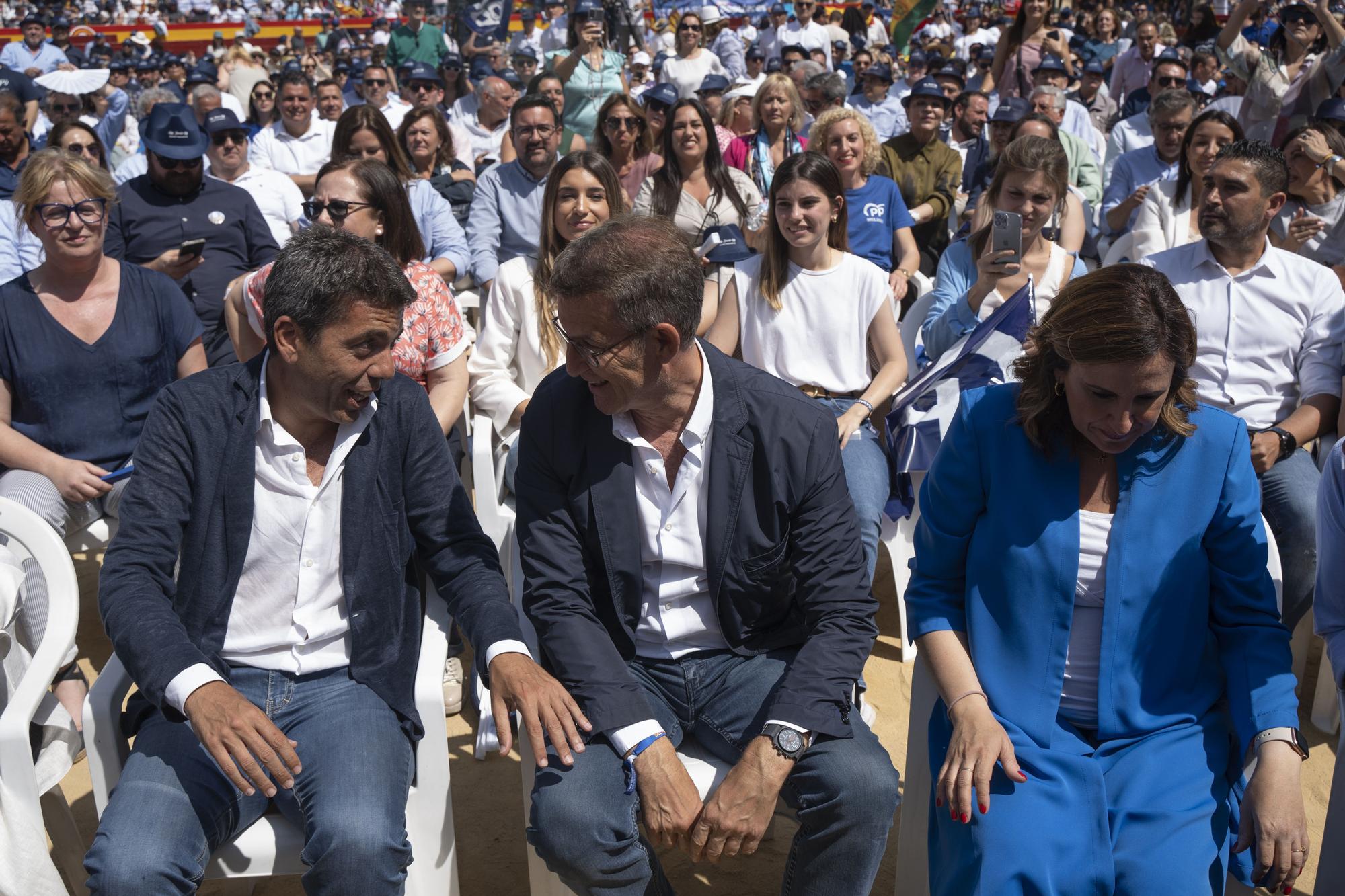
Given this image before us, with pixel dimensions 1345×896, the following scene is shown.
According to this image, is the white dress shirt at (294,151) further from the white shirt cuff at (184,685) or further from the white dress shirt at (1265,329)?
the white shirt cuff at (184,685)

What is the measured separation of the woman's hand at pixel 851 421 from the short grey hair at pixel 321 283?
182cm

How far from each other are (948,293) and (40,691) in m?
3.17

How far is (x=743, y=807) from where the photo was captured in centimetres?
220

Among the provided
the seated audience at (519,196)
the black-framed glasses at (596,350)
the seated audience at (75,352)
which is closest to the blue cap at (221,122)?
the seated audience at (519,196)

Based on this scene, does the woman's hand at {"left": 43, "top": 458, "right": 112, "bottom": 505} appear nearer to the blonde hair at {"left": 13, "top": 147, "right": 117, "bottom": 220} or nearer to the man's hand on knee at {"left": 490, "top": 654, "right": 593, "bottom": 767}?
the blonde hair at {"left": 13, "top": 147, "right": 117, "bottom": 220}

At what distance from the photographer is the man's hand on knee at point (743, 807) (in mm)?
2193

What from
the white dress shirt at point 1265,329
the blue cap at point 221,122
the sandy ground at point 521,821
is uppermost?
the blue cap at point 221,122

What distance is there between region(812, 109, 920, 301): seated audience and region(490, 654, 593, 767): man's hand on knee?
3826 mm

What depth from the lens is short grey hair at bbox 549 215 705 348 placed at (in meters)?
2.27

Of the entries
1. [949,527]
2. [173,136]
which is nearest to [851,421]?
[949,527]

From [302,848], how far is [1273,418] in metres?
3.20

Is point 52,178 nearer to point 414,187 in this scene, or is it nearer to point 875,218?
point 414,187

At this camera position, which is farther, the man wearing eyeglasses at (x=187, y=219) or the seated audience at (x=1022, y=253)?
the man wearing eyeglasses at (x=187, y=219)

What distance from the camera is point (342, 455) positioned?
2488 mm
